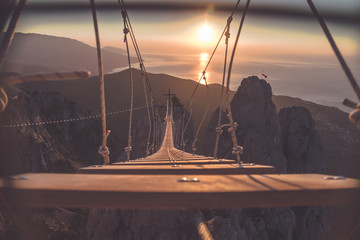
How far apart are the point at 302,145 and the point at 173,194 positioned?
42890mm

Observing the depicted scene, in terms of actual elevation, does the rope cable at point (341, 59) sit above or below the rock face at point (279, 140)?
above

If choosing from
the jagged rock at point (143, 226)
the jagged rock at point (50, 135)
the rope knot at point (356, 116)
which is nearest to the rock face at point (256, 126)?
the jagged rock at point (143, 226)

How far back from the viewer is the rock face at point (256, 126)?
132ft

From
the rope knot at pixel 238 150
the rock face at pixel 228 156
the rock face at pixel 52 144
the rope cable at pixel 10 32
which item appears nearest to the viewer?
the rope cable at pixel 10 32

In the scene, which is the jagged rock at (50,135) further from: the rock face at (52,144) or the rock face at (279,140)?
the rock face at (279,140)

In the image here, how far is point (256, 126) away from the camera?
135ft

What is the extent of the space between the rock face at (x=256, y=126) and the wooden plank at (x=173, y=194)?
38.6 m

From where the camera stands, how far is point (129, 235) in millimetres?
22125

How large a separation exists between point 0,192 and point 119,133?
96.9m

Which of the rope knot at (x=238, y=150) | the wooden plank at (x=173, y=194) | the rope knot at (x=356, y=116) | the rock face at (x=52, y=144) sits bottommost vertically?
the rock face at (x=52, y=144)

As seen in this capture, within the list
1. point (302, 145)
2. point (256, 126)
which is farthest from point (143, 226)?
point (302, 145)

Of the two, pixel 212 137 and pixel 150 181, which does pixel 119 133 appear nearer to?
pixel 212 137

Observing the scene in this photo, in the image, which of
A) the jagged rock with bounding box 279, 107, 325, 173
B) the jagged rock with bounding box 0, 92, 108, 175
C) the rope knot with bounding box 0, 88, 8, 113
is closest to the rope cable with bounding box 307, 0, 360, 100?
the rope knot with bounding box 0, 88, 8, 113

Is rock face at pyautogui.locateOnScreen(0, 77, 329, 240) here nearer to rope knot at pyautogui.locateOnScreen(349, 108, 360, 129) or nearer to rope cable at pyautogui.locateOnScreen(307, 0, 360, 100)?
rope cable at pyautogui.locateOnScreen(307, 0, 360, 100)
